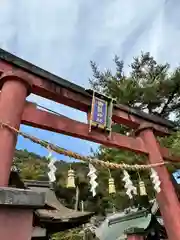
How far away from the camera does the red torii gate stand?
3.46 m

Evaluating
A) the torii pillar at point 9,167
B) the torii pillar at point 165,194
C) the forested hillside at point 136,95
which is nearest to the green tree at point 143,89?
the forested hillside at point 136,95

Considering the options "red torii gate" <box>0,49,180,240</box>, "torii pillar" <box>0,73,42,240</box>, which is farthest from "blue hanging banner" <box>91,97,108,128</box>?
"torii pillar" <box>0,73,42,240</box>

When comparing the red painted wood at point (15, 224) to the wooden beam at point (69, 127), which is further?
the wooden beam at point (69, 127)

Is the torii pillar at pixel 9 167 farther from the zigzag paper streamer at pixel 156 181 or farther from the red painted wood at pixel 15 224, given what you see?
the zigzag paper streamer at pixel 156 181

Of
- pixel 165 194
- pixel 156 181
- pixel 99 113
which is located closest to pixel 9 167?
pixel 99 113

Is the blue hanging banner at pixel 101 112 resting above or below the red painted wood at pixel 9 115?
above

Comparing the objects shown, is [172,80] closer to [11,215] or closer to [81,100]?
[81,100]

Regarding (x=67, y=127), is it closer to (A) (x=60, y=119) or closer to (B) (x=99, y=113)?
(A) (x=60, y=119)

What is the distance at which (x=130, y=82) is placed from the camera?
10453 mm

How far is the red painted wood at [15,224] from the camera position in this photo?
2137mm

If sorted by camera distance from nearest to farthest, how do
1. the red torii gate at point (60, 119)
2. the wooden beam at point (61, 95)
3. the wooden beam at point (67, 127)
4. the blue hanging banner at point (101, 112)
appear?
1. the red torii gate at point (60, 119)
2. the wooden beam at point (67, 127)
3. the wooden beam at point (61, 95)
4. the blue hanging banner at point (101, 112)

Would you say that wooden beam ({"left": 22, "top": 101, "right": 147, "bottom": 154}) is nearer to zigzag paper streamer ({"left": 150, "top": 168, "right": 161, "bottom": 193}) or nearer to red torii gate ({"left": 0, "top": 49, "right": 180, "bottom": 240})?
red torii gate ({"left": 0, "top": 49, "right": 180, "bottom": 240})

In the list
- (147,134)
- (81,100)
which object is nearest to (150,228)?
(147,134)

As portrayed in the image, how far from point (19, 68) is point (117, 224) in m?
7.17
